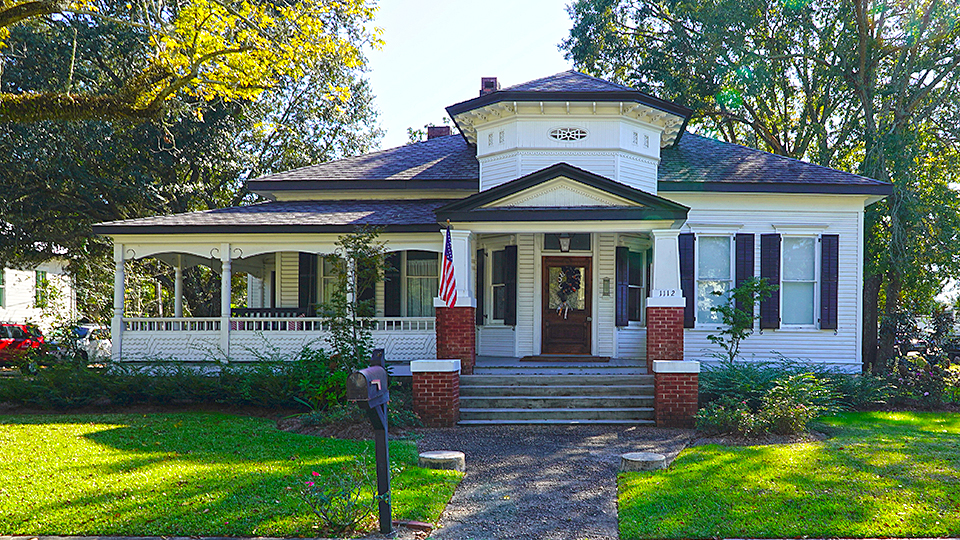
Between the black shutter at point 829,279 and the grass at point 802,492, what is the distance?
5557 millimetres

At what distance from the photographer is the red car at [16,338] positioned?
18.8m

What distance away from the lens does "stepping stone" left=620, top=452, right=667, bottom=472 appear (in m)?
8.11

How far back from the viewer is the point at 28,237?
73.5ft

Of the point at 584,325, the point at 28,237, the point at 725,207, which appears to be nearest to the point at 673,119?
the point at 725,207

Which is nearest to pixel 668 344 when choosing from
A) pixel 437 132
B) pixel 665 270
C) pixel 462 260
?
pixel 665 270

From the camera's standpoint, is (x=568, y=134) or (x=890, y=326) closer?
(x=568, y=134)

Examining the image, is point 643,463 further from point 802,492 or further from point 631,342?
point 631,342

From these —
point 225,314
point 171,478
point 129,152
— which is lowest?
point 171,478

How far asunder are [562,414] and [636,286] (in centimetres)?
458

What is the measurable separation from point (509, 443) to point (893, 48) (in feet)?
50.3

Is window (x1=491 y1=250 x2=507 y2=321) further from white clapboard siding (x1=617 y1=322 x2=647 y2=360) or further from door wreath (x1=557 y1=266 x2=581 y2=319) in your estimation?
white clapboard siding (x1=617 y1=322 x2=647 y2=360)

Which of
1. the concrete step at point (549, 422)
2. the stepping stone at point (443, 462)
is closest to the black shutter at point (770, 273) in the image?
the concrete step at point (549, 422)

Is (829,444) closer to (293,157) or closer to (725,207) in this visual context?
(725,207)

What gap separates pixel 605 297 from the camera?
1484cm
